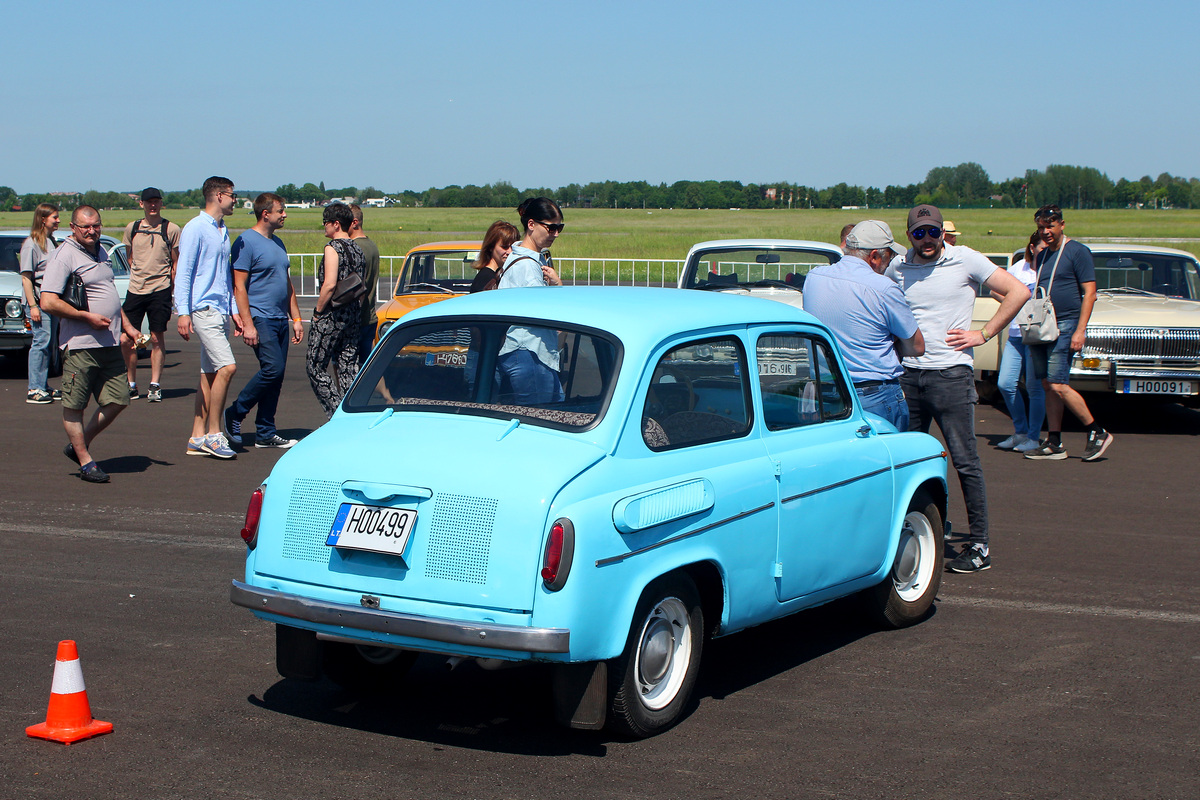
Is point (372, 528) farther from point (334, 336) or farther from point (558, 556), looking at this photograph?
point (334, 336)

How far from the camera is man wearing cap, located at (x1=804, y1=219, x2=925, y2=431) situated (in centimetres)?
681

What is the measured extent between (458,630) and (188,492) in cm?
561

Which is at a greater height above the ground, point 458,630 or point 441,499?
point 441,499

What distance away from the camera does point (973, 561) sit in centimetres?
725

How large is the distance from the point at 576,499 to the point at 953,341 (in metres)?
3.72

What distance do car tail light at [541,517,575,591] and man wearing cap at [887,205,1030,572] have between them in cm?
367

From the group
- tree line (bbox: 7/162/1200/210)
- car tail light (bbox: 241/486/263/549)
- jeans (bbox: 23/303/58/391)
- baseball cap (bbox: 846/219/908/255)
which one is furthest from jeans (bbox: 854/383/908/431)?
tree line (bbox: 7/162/1200/210)

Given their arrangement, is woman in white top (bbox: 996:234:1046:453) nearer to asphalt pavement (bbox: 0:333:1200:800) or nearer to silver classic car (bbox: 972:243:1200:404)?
silver classic car (bbox: 972:243:1200:404)

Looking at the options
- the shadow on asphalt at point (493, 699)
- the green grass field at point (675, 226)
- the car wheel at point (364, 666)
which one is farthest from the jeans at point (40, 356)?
the green grass field at point (675, 226)

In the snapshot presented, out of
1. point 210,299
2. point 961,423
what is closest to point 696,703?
point 961,423

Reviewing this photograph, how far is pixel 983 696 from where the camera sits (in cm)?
507

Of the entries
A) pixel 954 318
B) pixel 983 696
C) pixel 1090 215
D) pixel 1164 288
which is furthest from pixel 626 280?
pixel 1090 215

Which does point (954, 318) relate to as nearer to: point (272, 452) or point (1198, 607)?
point (1198, 607)

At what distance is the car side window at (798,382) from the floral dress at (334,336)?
18.0ft
